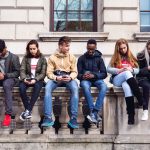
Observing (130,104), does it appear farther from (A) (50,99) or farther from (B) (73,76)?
(A) (50,99)

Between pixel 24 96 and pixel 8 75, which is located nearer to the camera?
pixel 24 96

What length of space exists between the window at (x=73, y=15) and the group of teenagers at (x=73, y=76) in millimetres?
5666

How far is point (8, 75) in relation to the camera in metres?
8.45

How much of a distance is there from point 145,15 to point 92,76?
262 inches

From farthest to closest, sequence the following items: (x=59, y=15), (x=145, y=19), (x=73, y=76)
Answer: (x=59, y=15) → (x=145, y=19) → (x=73, y=76)

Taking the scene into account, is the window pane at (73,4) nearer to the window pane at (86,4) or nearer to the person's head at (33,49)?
the window pane at (86,4)

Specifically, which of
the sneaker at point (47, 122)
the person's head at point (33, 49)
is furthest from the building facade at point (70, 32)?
the sneaker at point (47, 122)

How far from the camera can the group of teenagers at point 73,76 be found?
800 centimetres

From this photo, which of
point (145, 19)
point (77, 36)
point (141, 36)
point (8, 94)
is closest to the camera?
point (8, 94)

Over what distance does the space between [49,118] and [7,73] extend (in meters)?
1.33

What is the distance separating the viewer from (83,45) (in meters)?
13.9

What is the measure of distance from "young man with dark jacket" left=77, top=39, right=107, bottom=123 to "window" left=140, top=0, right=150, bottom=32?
19.1 ft

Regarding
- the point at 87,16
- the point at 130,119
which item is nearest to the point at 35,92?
the point at 130,119

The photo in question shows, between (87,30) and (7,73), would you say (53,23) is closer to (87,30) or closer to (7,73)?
(87,30)
